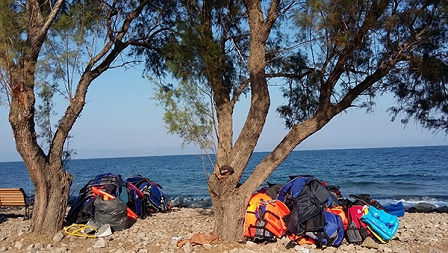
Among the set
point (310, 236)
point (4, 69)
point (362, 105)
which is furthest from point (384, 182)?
point (4, 69)

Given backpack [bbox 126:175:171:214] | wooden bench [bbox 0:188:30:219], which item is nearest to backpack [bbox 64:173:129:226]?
backpack [bbox 126:175:171:214]

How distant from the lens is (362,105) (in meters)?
7.26

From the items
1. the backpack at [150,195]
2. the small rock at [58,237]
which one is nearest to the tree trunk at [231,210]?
the small rock at [58,237]

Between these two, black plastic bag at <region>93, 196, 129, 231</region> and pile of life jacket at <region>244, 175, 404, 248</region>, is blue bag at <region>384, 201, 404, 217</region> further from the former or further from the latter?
black plastic bag at <region>93, 196, 129, 231</region>

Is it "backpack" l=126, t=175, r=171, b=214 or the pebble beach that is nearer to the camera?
the pebble beach

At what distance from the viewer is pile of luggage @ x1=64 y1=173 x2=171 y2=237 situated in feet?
22.5

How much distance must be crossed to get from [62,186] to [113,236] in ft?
3.87

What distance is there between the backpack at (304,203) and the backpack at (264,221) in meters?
0.14

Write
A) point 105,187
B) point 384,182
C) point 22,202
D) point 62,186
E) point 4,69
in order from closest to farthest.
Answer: point 4,69 → point 62,186 → point 105,187 → point 22,202 → point 384,182

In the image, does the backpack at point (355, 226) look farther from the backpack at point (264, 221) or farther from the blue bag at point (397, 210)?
the blue bag at point (397, 210)

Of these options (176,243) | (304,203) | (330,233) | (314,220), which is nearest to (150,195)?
(176,243)

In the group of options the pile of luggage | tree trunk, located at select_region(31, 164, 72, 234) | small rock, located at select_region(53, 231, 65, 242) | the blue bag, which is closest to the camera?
small rock, located at select_region(53, 231, 65, 242)

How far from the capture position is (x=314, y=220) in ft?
19.0

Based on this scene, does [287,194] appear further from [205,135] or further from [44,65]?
[44,65]
